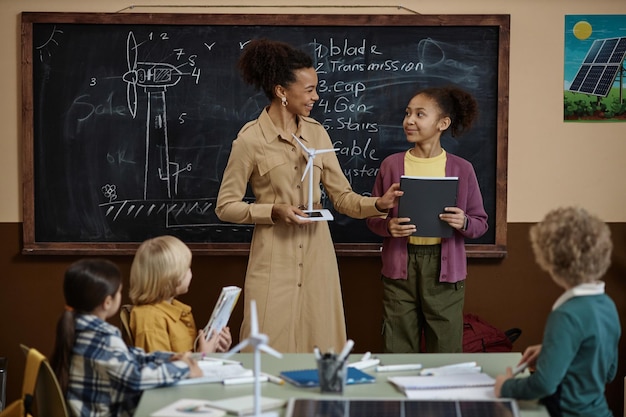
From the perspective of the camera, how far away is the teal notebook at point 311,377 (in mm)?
2648

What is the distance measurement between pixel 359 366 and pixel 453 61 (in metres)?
2.16

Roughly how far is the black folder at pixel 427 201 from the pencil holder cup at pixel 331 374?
130 cm

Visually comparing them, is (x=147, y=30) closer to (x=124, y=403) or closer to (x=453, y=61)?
(x=453, y=61)

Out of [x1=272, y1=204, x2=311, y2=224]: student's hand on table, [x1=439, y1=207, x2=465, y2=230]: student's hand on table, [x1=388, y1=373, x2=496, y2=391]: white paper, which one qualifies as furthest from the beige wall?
[x1=388, y1=373, x2=496, y2=391]: white paper

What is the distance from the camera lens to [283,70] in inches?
152

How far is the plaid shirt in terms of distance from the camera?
2.59 meters

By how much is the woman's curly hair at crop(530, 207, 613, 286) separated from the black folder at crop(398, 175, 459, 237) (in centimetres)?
120

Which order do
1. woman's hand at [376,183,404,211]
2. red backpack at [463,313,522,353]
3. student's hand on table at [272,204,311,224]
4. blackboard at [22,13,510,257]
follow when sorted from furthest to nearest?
1. blackboard at [22,13,510,257]
2. red backpack at [463,313,522,353]
3. woman's hand at [376,183,404,211]
4. student's hand on table at [272,204,311,224]

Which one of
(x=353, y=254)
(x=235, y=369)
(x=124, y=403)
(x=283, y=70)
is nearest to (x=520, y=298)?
(x=353, y=254)

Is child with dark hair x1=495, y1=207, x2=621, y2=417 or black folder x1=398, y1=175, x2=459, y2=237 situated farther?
black folder x1=398, y1=175, x2=459, y2=237

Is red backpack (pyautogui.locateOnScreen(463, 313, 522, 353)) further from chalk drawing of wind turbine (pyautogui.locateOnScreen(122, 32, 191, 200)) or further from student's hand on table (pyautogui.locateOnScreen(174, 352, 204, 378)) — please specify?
student's hand on table (pyautogui.locateOnScreen(174, 352, 204, 378))

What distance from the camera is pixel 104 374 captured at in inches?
102

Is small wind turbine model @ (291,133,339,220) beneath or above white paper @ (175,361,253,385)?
above

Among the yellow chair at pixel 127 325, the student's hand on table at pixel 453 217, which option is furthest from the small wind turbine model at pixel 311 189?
the yellow chair at pixel 127 325
